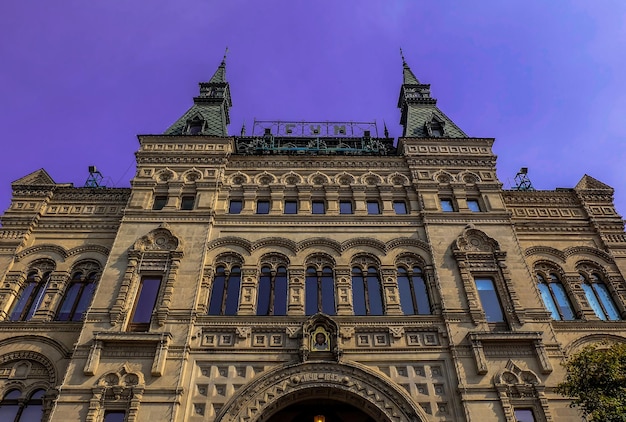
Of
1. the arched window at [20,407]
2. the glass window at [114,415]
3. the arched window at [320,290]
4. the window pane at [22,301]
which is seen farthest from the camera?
the window pane at [22,301]

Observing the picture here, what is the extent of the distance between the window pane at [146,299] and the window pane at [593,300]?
62.6ft

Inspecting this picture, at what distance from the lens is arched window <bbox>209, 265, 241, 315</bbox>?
20.1m

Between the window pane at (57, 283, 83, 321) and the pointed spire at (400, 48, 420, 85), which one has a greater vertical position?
the pointed spire at (400, 48, 420, 85)

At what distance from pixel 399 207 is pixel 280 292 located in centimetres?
768

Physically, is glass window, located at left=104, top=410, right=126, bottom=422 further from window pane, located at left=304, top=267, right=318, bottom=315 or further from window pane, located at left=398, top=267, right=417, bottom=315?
window pane, located at left=398, top=267, right=417, bottom=315

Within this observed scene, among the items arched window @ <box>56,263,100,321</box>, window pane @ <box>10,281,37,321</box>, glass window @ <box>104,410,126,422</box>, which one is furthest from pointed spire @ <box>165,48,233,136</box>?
glass window @ <box>104,410,126,422</box>

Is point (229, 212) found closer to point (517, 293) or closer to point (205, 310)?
point (205, 310)

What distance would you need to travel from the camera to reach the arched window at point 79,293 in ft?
68.3

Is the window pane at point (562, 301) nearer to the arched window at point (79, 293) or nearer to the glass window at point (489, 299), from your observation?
the glass window at point (489, 299)

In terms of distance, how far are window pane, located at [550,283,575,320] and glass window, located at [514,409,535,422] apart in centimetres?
581

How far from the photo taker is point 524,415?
56.6ft

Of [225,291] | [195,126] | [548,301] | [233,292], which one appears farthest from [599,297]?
[195,126]

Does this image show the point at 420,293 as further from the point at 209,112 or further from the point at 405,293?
the point at 209,112

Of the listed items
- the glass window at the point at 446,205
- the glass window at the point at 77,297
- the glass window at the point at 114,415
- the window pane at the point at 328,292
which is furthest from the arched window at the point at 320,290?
the glass window at the point at 77,297
